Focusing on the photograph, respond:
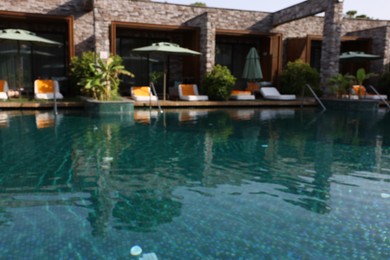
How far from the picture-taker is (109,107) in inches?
471

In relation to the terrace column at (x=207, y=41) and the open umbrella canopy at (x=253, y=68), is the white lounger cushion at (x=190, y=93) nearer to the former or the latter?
the terrace column at (x=207, y=41)

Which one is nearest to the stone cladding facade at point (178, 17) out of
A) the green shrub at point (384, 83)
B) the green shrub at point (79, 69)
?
the green shrub at point (79, 69)

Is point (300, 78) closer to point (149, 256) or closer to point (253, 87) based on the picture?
point (253, 87)

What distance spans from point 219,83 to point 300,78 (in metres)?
4.53

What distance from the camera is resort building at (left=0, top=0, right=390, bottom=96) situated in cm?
1634

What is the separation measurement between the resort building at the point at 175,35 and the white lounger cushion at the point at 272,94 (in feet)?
5.12

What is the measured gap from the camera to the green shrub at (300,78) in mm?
17531

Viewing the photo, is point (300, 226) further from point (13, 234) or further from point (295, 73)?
point (295, 73)

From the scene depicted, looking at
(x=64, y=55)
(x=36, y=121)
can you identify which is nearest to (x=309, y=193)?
(x=36, y=121)

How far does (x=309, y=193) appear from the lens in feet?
14.1

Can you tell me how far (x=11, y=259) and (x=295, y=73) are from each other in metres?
16.9

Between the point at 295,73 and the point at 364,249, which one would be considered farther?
the point at 295,73

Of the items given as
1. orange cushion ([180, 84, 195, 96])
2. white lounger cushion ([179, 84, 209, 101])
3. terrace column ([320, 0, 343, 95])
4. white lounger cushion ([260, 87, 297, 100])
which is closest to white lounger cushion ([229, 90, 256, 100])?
white lounger cushion ([260, 87, 297, 100])

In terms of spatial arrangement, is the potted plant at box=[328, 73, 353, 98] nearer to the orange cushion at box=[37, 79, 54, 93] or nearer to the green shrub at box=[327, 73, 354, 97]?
the green shrub at box=[327, 73, 354, 97]
